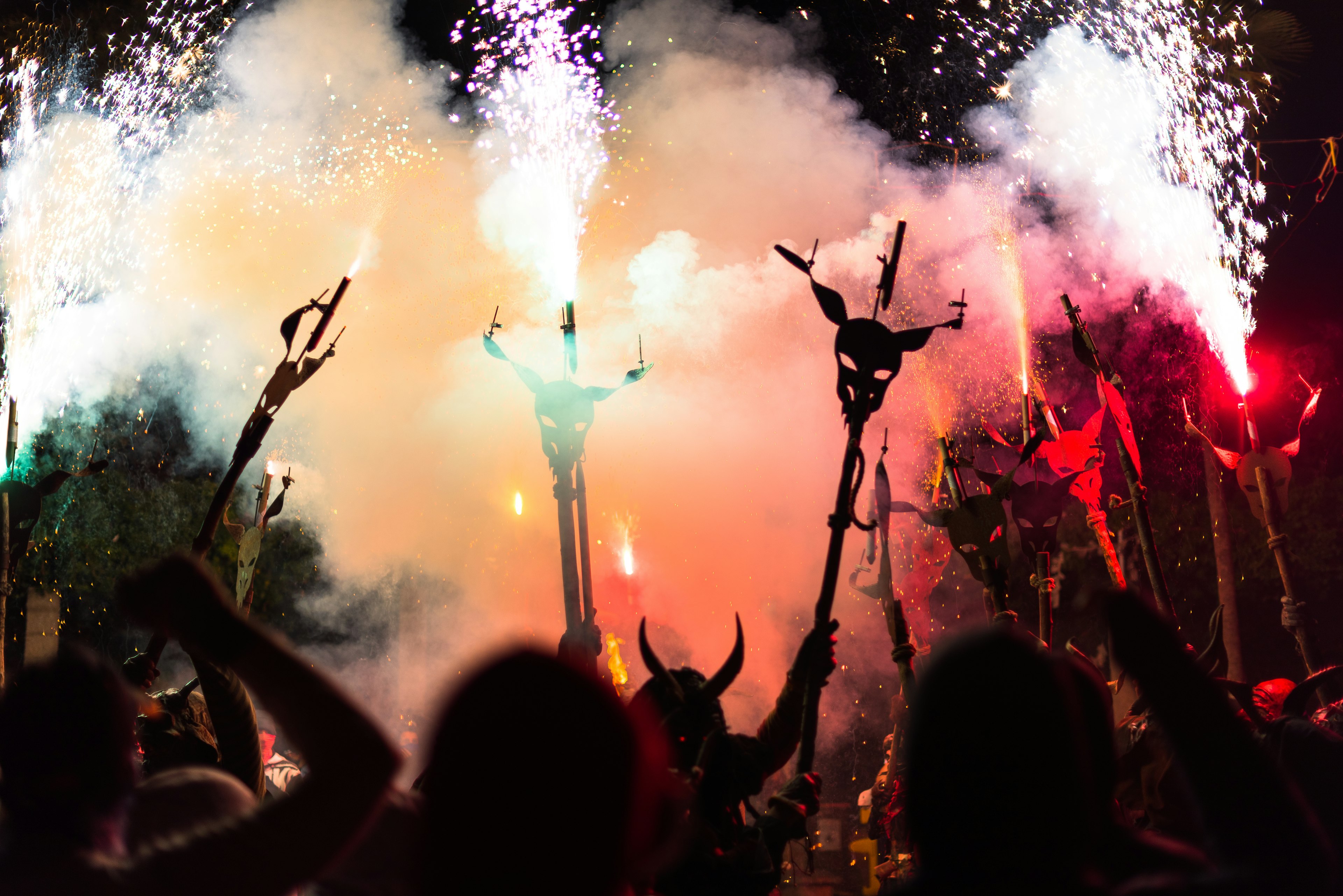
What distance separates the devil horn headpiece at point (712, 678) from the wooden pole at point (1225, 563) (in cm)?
835

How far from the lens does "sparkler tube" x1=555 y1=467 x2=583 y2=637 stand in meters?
6.09

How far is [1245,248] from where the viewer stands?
383 inches

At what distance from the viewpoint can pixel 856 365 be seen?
3525mm

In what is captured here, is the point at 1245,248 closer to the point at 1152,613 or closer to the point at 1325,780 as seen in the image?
the point at 1325,780

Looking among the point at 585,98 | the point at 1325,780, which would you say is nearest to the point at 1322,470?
the point at 585,98

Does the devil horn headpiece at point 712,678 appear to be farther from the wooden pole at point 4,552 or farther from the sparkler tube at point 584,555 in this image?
the wooden pole at point 4,552

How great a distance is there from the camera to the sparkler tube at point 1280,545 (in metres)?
6.32

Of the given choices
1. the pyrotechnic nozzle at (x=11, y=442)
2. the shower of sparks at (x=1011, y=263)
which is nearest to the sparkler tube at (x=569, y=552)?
the pyrotechnic nozzle at (x=11, y=442)

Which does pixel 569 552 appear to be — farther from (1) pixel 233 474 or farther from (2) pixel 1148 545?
(2) pixel 1148 545

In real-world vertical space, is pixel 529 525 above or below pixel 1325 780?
above

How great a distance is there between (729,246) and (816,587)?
5.87 metres

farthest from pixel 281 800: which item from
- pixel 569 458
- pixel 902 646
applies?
pixel 569 458

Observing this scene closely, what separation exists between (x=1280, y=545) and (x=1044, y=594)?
200 centimetres

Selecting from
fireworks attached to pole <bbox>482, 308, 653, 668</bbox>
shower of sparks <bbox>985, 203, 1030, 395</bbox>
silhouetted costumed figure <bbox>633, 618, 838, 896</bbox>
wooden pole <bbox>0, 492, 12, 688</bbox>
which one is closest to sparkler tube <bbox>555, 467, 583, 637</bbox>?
fireworks attached to pole <bbox>482, 308, 653, 668</bbox>
